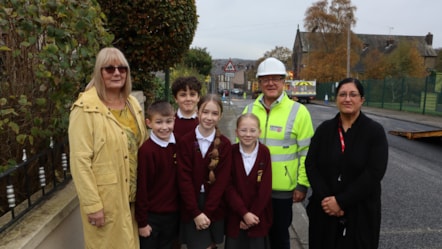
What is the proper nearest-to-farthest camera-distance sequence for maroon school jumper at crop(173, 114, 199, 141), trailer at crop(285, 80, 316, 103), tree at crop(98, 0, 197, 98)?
maroon school jumper at crop(173, 114, 199, 141) → tree at crop(98, 0, 197, 98) → trailer at crop(285, 80, 316, 103)

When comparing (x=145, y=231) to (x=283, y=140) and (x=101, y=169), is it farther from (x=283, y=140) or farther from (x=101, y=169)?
(x=283, y=140)

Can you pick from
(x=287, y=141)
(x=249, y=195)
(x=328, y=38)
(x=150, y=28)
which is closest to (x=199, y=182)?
(x=249, y=195)

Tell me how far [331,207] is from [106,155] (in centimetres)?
167

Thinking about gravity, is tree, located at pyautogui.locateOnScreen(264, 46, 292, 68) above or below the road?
above

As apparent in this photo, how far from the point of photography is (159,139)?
250 cm

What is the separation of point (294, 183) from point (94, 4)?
264 centimetres

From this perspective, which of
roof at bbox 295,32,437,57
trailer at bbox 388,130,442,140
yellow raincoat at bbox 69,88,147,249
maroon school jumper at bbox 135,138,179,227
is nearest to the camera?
yellow raincoat at bbox 69,88,147,249

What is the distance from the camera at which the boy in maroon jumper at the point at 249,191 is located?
2.58m

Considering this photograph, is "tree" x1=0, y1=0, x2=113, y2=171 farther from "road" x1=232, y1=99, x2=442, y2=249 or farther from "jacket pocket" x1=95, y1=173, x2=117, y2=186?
"road" x1=232, y1=99, x2=442, y2=249

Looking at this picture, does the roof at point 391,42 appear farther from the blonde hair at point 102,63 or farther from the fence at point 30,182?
the blonde hair at point 102,63

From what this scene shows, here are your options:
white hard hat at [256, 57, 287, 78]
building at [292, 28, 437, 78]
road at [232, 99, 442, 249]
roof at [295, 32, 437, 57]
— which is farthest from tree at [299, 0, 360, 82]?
white hard hat at [256, 57, 287, 78]

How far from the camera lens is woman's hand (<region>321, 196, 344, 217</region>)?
2494 mm

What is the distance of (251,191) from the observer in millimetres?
2607

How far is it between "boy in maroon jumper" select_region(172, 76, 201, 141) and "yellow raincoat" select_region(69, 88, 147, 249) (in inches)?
32.6
